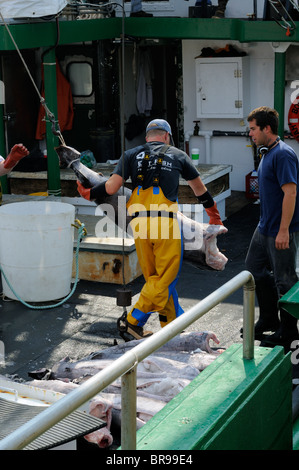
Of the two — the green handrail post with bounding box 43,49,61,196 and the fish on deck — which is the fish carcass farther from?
the green handrail post with bounding box 43,49,61,196

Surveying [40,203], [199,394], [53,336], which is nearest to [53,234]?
[40,203]

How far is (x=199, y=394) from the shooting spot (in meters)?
3.56

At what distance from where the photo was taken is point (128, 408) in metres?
2.83

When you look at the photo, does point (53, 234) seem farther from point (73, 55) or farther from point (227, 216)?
point (73, 55)

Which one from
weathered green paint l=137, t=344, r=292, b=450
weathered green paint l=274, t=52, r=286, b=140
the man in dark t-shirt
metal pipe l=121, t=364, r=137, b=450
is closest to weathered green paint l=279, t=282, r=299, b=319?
the man in dark t-shirt

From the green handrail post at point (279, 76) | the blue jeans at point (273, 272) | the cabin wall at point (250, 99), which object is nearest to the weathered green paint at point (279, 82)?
the green handrail post at point (279, 76)

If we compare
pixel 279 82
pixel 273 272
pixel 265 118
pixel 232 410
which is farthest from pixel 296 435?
pixel 279 82

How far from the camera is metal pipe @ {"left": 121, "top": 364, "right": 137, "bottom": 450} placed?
2.80 metres

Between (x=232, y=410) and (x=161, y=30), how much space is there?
31.7 ft

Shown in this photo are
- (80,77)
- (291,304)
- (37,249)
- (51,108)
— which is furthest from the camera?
(80,77)

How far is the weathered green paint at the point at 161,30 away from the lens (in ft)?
33.8

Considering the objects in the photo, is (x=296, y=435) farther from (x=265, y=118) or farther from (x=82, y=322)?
(x=82, y=322)
